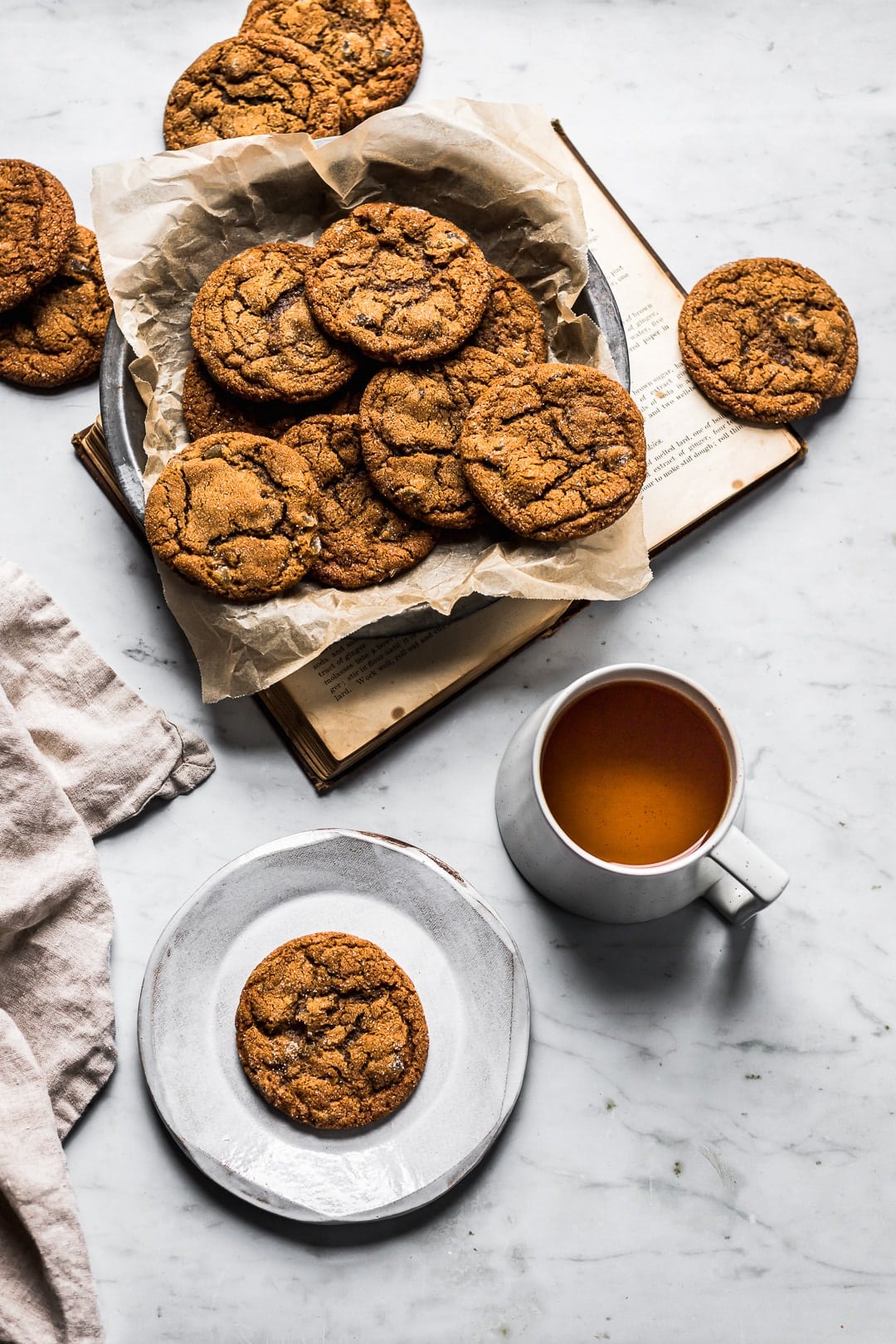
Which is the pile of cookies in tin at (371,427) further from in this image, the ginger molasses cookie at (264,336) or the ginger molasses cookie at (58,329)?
the ginger molasses cookie at (58,329)

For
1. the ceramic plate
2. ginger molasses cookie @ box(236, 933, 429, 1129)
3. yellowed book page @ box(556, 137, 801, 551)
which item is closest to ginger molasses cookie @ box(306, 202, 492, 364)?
yellowed book page @ box(556, 137, 801, 551)

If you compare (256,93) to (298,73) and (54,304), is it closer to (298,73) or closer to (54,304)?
(298,73)

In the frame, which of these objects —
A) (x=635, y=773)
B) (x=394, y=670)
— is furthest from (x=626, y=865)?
(x=394, y=670)

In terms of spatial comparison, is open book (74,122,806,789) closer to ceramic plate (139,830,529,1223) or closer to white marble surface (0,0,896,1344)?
white marble surface (0,0,896,1344)

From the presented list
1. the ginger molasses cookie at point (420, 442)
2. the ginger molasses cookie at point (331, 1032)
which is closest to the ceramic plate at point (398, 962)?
the ginger molasses cookie at point (331, 1032)

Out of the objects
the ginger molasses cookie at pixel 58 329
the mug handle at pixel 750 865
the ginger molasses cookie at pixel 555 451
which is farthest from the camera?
the ginger molasses cookie at pixel 58 329

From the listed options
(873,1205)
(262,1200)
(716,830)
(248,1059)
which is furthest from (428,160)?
(873,1205)

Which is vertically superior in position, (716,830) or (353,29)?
(353,29)

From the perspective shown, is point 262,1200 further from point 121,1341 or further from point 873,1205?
point 873,1205
